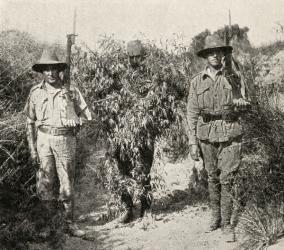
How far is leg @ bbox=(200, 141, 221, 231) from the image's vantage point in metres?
5.24

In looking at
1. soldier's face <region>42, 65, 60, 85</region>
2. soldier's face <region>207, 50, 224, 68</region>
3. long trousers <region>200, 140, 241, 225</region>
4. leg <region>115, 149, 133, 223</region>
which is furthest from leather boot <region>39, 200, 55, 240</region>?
soldier's face <region>207, 50, 224, 68</region>

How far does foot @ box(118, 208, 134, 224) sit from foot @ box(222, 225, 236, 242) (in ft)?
4.76

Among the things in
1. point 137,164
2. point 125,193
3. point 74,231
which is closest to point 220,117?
point 137,164

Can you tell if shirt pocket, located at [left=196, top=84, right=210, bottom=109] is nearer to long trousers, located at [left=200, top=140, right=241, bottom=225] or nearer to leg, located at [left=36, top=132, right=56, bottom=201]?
long trousers, located at [left=200, top=140, right=241, bottom=225]

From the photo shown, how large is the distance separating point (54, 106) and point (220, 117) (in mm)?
1917

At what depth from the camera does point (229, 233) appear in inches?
196

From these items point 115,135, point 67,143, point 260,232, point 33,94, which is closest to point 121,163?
point 115,135

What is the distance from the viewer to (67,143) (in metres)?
5.52

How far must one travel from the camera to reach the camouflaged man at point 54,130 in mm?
5457

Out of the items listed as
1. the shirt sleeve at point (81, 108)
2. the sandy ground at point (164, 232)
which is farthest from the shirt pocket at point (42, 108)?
the sandy ground at point (164, 232)

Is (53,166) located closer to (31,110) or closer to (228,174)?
(31,110)

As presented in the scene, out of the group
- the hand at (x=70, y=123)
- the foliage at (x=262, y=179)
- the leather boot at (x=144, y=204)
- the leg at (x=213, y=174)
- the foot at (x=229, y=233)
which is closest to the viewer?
the foliage at (x=262, y=179)

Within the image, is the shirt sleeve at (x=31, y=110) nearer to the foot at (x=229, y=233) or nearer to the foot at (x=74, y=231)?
the foot at (x=74, y=231)

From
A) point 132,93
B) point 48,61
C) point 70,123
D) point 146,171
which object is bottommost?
point 146,171
